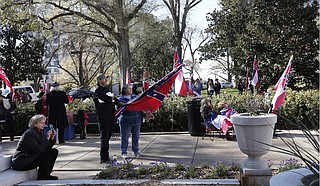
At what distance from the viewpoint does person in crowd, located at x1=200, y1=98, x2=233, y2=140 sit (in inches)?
371

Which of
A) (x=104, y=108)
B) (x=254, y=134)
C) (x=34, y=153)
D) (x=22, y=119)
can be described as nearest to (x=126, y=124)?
(x=104, y=108)

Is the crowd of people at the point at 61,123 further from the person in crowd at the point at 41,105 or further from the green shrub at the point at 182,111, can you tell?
the green shrub at the point at 182,111

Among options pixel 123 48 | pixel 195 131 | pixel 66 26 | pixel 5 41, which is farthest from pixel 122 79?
pixel 5 41

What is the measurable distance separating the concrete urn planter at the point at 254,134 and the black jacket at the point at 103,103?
303cm

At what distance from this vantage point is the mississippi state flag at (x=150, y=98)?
7684mm

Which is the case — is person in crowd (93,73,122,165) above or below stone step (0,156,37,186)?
above

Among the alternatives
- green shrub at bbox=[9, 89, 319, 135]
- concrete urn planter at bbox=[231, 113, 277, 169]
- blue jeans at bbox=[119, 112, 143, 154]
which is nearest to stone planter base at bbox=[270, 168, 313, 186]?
concrete urn planter at bbox=[231, 113, 277, 169]

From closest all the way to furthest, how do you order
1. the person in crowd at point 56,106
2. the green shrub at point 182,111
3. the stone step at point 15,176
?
the stone step at point 15,176
the person in crowd at point 56,106
the green shrub at point 182,111

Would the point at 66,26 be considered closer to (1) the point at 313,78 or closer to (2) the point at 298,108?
(1) the point at 313,78

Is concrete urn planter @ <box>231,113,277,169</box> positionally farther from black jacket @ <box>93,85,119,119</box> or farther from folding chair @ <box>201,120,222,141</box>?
folding chair @ <box>201,120,222,141</box>

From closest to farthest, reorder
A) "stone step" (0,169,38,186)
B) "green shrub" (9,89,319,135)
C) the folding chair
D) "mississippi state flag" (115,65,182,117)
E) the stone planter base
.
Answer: the stone planter base, "stone step" (0,169,38,186), "mississippi state flag" (115,65,182,117), the folding chair, "green shrub" (9,89,319,135)

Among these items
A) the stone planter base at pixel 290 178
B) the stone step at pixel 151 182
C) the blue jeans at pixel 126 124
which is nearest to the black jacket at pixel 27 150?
the stone step at pixel 151 182

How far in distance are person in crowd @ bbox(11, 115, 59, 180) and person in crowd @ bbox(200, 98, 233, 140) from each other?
487 cm

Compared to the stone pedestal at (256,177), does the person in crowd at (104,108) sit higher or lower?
higher
